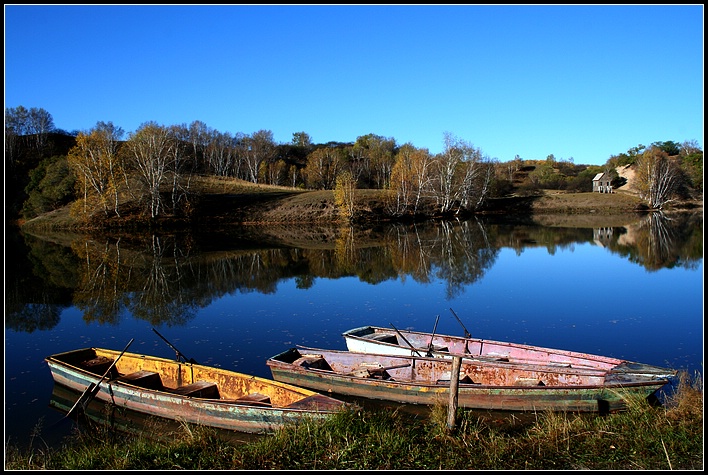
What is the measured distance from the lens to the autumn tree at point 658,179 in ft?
288

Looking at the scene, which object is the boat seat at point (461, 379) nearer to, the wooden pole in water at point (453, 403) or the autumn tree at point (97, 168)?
the wooden pole in water at point (453, 403)

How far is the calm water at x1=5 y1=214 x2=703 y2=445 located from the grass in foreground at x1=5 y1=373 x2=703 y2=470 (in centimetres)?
436

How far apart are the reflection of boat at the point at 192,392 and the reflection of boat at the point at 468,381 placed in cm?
194

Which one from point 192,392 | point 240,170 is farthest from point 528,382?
point 240,170

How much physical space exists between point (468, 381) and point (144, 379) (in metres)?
8.08

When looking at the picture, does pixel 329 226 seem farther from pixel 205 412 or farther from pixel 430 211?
pixel 205 412

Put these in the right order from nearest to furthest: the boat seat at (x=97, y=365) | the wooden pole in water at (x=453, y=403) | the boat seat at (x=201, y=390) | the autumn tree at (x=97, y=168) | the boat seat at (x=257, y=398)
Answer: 1. the wooden pole in water at (x=453, y=403)
2. the boat seat at (x=257, y=398)
3. the boat seat at (x=201, y=390)
4. the boat seat at (x=97, y=365)
5. the autumn tree at (x=97, y=168)

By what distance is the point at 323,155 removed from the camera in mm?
115188

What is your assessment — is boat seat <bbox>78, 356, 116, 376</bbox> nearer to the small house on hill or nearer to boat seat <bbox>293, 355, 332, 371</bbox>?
boat seat <bbox>293, 355, 332, 371</bbox>

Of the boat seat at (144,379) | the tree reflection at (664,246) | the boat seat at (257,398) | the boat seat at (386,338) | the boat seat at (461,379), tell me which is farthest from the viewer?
the tree reflection at (664,246)

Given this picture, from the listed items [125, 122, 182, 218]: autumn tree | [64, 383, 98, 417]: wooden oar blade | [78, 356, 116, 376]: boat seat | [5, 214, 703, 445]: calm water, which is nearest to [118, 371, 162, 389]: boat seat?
[64, 383, 98, 417]: wooden oar blade

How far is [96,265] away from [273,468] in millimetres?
33510

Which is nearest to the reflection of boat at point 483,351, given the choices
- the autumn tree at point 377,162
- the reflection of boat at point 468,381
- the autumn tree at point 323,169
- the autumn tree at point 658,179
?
the reflection of boat at point 468,381

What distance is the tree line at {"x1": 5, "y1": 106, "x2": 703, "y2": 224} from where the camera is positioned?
63812mm
